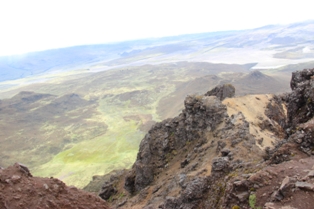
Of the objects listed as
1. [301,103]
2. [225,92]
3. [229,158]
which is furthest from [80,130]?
[301,103]

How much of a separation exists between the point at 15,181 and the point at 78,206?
381 centimetres

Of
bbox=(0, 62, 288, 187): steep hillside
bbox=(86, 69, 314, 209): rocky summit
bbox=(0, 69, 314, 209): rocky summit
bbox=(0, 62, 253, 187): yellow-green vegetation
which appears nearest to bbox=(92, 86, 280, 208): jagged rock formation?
bbox=(86, 69, 314, 209): rocky summit

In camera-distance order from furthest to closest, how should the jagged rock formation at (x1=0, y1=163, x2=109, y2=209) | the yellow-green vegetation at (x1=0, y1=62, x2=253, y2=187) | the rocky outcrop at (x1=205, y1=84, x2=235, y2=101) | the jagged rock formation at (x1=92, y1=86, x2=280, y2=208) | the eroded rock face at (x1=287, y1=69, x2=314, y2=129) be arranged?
the yellow-green vegetation at (x1=0, y1=62, x2=253, y2=187) < the rocky outcrop at (x1=205, y1=84, x2=235, y2=101) < the jagged rock formation at (x1=92, y1=86, x2=280, y2=208) < the eroded rock face at (x1=287, y1=69, x2=314, y2=129) < the jagged rock formation at (x1=0, y1=163, x2=109, y2=209)

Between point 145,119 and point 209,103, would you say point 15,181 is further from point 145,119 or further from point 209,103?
point 145,119

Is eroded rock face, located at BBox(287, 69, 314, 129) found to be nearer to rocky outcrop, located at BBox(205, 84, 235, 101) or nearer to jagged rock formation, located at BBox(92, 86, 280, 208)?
jagged rock formation, located at BBox(92, 86, 280, 208)

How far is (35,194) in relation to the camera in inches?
582

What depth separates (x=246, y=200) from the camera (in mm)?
11742

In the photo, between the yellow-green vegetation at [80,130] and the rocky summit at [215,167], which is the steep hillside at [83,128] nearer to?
the yellow-green vegetation at [80,130]

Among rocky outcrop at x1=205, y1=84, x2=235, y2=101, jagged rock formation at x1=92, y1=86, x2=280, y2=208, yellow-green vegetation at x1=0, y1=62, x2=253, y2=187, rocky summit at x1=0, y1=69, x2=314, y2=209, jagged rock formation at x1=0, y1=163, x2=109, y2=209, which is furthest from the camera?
yellow-green vegetation at x1=0, y1=62, x2=253, y2=187

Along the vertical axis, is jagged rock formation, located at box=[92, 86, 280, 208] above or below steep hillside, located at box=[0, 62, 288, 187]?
above

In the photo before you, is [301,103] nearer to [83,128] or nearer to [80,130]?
[80,130]

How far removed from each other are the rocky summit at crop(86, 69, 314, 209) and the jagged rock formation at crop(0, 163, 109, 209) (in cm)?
661

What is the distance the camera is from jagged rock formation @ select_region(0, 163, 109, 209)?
14.2 metres

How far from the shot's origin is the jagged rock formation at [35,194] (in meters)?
14.2
